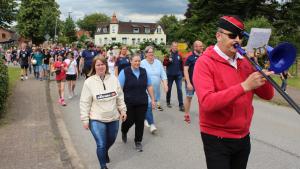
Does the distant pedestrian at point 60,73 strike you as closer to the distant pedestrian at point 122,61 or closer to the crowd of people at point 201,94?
the crowd of people at point 201,94

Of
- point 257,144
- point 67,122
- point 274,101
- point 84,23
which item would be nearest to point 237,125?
point 257,144

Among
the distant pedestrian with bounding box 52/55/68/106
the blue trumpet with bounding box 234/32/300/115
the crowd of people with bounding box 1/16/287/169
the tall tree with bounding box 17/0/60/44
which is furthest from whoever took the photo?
the tall tree with bounding box 17/0/60/44

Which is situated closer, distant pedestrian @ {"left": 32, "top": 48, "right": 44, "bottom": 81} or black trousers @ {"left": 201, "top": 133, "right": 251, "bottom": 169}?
black trousers @ {"left": 201, "top": 133, "right": 251, "bottom": 169}

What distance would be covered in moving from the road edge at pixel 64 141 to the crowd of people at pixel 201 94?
0.56 meters

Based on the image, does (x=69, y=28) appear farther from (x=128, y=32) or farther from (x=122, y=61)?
(x=122, y=61)

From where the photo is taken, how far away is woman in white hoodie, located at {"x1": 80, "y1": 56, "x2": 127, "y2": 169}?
20.0 ft

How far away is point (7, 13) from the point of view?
124 feet

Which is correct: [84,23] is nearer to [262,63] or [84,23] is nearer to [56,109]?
[56,109]

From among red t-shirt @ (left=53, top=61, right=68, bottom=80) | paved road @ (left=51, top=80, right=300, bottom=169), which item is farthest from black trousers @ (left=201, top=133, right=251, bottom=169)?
red t-shirt @ (left=53, top=61, right=68, bottom=80)

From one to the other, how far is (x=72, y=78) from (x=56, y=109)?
9.19 ft

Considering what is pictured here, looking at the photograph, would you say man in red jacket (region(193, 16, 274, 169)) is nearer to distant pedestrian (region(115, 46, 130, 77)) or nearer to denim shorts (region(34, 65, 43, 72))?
distant pedestrian (region(115, 46, 130, 77))

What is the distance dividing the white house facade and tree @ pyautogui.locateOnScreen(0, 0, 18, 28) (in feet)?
228

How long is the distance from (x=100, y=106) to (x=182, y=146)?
2.26 meters

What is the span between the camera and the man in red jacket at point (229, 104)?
3.16m
